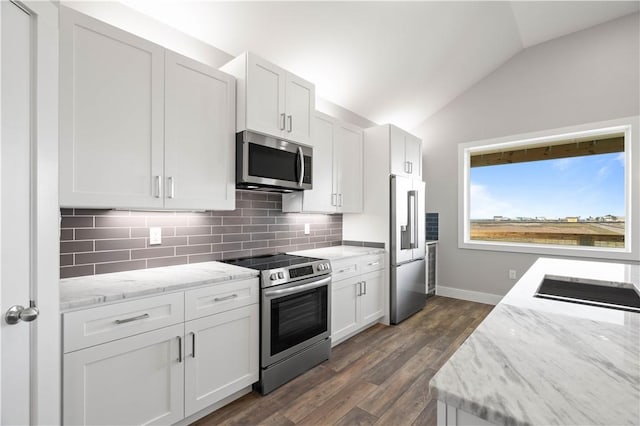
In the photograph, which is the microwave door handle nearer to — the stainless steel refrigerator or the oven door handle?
the oven door handle

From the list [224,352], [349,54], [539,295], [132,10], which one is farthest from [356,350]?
[132,10]

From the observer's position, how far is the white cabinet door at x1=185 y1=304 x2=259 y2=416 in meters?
1.77

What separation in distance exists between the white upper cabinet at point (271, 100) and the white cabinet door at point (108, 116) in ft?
1.84

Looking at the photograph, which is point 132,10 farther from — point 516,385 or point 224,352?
point 516,385

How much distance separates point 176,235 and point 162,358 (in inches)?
35.8

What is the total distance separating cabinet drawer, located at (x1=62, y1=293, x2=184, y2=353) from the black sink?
6.14 feet

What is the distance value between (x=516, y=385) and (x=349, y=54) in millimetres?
3174

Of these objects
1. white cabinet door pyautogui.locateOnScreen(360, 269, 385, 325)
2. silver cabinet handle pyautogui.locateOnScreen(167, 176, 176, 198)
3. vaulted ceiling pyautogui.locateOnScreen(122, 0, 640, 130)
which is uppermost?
vaulted ceiling pyautogui.locateOnScreen(122, 0, 640, 130)

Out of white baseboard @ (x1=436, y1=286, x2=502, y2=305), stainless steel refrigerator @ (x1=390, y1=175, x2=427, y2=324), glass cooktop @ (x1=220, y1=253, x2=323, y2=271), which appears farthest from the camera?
white baseboard @ (x1=436, y1=286, x2=502, y2=305)

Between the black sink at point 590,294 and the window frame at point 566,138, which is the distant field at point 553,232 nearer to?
the window frame at point 566,138

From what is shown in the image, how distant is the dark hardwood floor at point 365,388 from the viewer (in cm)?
191

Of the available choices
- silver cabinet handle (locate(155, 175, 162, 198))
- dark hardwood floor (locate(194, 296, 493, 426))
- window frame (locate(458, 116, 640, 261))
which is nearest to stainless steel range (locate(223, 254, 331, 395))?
dark hardwood floor (locate(194, 296, 493, 426))

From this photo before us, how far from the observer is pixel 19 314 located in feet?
3.59

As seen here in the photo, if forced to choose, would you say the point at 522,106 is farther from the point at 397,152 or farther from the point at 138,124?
the point at 138,124
